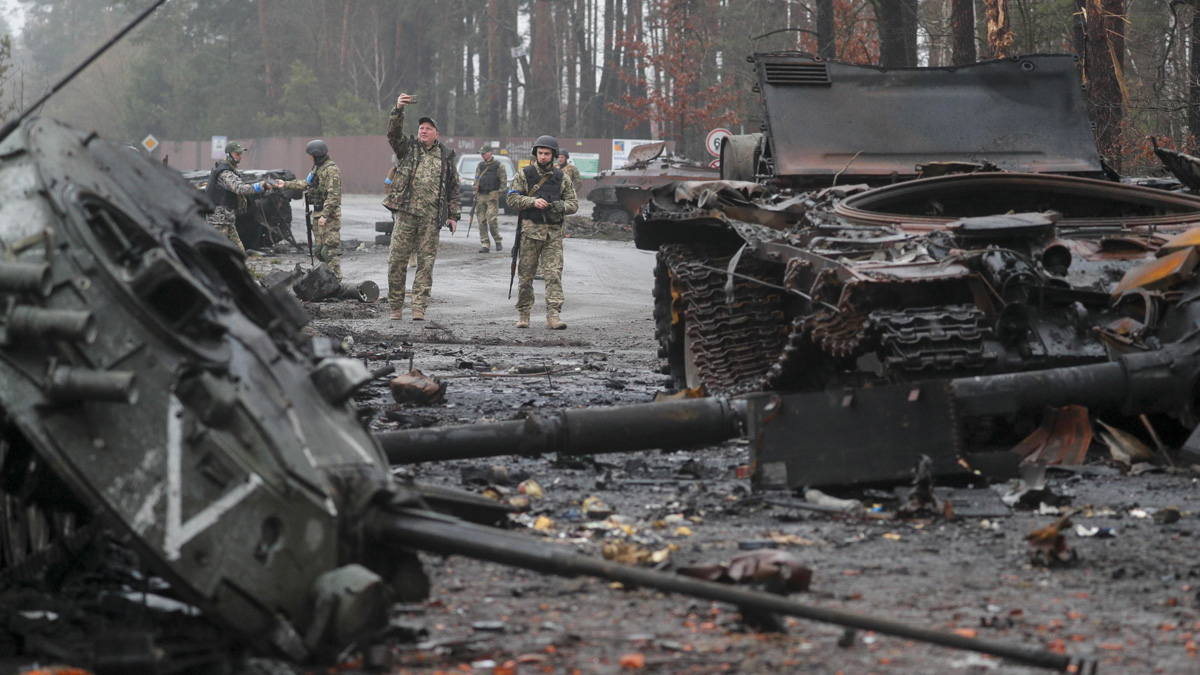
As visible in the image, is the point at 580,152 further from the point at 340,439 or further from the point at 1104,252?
the point at 340,439

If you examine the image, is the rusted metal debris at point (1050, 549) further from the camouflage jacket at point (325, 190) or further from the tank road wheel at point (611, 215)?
the tank road wheel at point (611, 215)

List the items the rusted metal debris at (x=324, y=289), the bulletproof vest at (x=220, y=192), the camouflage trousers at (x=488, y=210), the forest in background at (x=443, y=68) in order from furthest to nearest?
the forest in background at (x=443, y=68) → the camouflage trousers at (x=488, y=210) → the bulletproof vest at (x=220, y=192) → the rusted metal debris at (x=324, y=289)

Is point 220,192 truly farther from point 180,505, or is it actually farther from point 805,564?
point 180,505

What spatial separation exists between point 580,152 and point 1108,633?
42.3 m

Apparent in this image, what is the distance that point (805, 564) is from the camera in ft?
16.1

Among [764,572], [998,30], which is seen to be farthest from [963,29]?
[764,572]

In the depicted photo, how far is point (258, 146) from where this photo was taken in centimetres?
5725

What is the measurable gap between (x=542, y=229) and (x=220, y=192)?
601 cm

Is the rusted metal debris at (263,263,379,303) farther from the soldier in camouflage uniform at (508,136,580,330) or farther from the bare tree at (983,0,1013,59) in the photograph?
the bare tree at (983,0,1013,59)

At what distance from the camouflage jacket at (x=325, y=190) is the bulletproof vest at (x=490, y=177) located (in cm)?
659

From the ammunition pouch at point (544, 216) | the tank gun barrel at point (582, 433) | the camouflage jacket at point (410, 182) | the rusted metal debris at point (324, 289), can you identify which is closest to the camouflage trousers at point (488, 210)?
the rusted metal debris at point (324, 289)

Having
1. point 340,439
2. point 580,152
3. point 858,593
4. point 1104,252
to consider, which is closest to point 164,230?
point 340,439

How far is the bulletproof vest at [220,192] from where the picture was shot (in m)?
18.9

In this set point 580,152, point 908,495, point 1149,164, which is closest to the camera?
point 908,495
